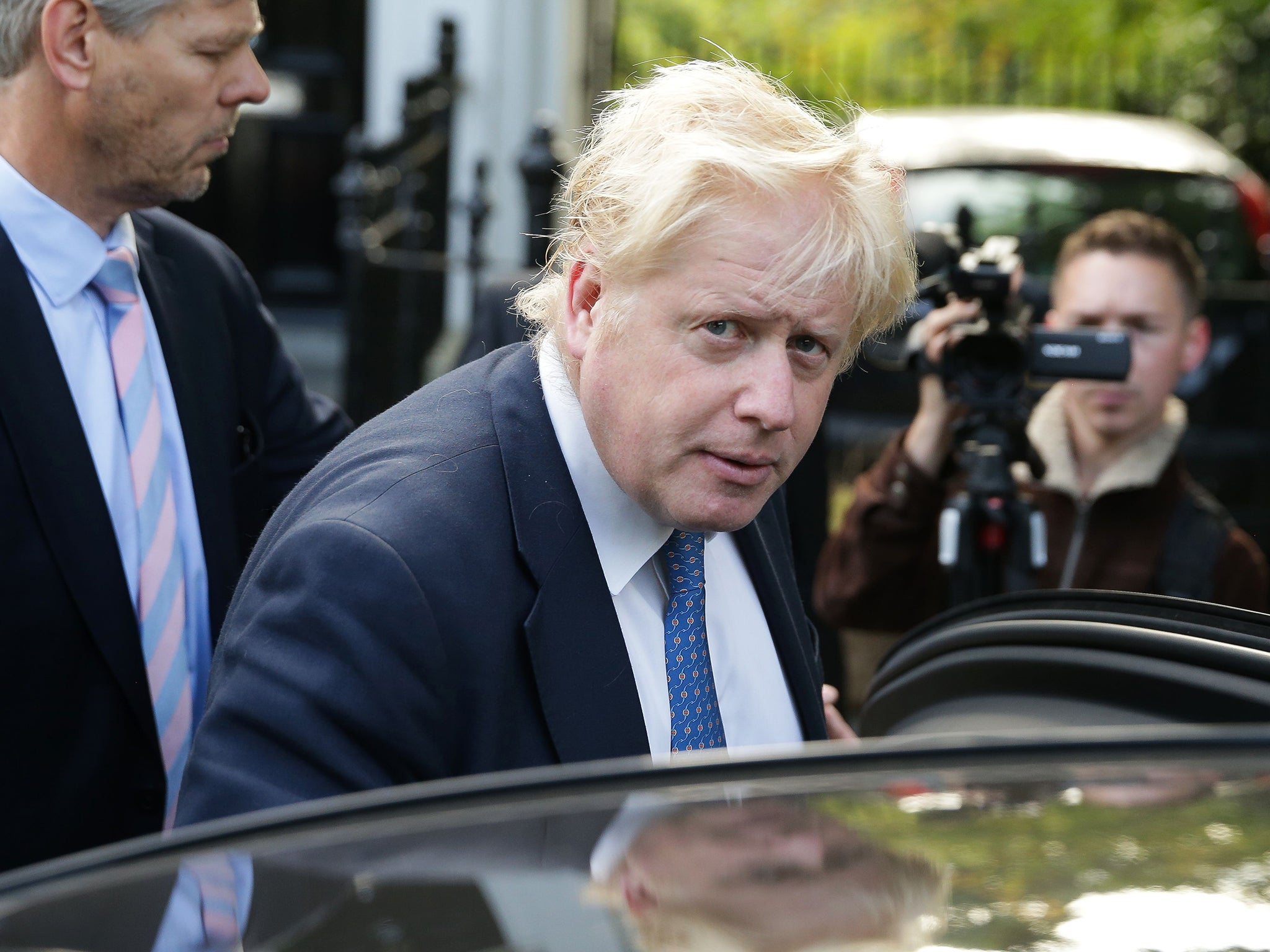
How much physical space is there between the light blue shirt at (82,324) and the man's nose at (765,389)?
1036 millimetres

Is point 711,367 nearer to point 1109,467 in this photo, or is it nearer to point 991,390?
point 991,390

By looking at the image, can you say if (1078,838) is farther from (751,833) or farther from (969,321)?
(969,321)

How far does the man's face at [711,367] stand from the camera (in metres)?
1.52

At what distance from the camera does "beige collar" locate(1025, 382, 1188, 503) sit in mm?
3145

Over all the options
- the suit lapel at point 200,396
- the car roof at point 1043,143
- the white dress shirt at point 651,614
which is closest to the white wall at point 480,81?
the car roof at point 1043,143

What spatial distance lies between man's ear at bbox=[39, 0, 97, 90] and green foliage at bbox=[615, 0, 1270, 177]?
853 centimetres

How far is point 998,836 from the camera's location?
107 cm

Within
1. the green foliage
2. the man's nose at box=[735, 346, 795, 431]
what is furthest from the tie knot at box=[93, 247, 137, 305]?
the green foliage

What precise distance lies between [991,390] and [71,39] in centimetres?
177

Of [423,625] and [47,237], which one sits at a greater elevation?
[47,237]

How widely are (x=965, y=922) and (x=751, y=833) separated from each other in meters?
0.16

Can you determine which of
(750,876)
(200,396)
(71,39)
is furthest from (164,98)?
(750,876)

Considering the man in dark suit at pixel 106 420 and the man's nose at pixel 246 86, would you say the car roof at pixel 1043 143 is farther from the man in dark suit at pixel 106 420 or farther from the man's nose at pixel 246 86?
the man in dark suit at pixel 106 420

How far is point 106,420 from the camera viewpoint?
87.1 inches
